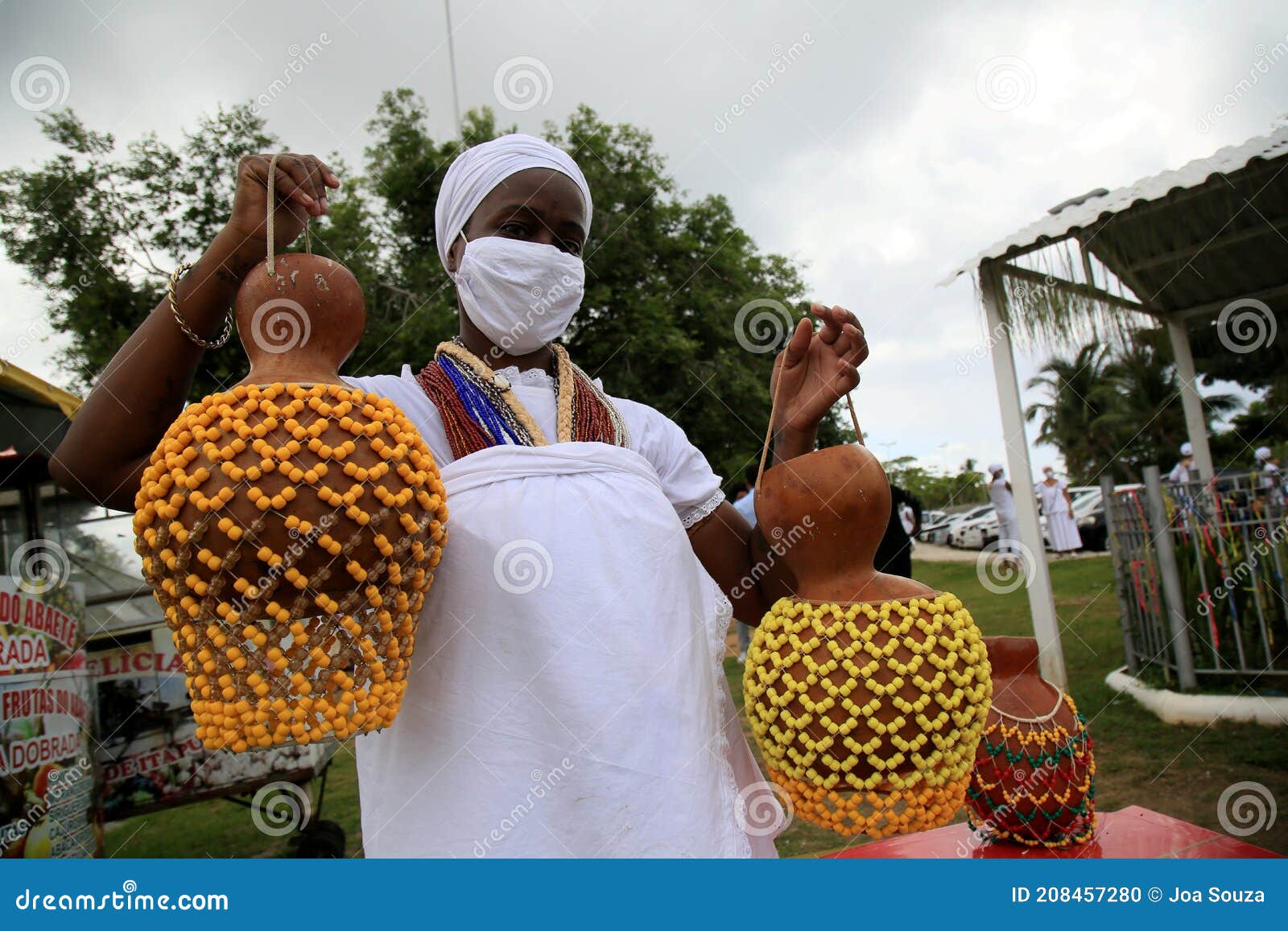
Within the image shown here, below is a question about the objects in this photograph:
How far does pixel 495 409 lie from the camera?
59.9 inches

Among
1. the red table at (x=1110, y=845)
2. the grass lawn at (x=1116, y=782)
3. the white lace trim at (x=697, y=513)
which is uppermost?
the white lace trim at (x=697, y=513)

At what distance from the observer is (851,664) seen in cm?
124

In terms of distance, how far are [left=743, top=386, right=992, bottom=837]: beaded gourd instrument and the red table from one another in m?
0.91

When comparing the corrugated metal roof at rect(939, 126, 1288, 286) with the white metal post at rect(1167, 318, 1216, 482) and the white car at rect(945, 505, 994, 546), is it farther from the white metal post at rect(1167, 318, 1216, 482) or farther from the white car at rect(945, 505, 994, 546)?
the white car at rect(945, 505, 994, 546)

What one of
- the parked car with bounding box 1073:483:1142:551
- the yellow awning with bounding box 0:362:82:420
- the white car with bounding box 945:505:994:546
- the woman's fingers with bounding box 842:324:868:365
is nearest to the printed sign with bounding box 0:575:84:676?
the yellow awning with bounding box 0:362:82:420

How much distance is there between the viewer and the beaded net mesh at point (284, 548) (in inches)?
38.8

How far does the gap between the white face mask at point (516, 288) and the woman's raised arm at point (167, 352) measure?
39 centimetres

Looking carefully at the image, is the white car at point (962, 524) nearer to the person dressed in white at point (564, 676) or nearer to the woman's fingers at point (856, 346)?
the woman's fingers at point (856, 346)

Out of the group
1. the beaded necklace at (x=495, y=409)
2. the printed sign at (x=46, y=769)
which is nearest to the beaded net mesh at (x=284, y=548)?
the beaded necklace at (x=495, y=409)

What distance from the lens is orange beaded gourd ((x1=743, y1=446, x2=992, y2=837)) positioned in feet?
4.03

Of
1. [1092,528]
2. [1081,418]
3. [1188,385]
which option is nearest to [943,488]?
[1081,418]

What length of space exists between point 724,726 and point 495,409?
2.30 feet

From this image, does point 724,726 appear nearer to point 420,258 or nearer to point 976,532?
point 420,258

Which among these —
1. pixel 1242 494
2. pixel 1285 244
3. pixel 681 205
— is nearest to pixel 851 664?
pixel 1242 494
